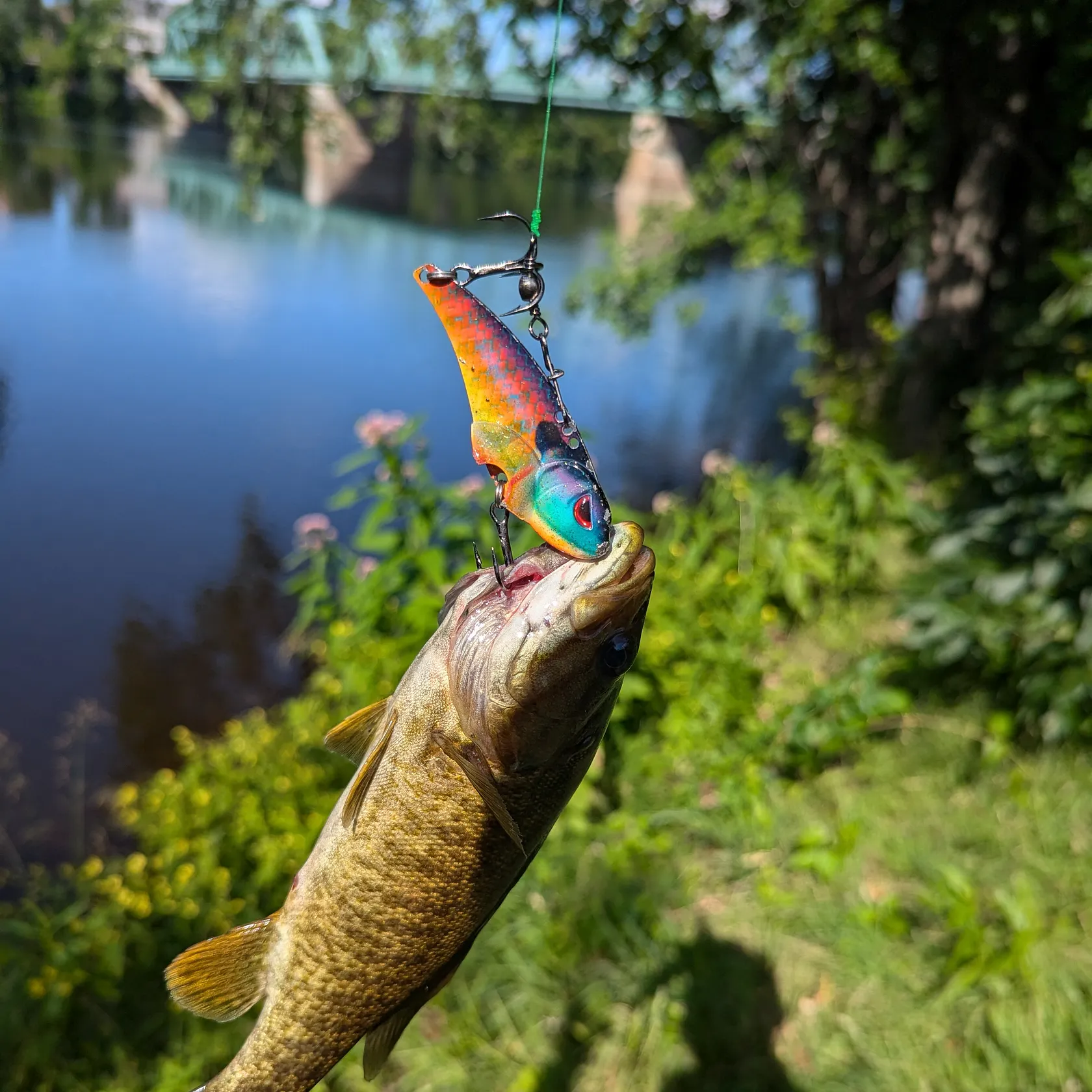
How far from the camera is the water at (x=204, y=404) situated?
6824 mm

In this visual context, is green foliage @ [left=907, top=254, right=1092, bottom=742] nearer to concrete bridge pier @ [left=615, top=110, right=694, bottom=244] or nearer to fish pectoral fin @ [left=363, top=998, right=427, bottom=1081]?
fish pectoral fin @ [left=363, top=998, right=427, bottom=1081]

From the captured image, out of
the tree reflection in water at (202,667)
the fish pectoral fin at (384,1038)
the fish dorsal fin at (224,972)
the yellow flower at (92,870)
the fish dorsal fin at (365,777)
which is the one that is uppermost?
the fish dorsal fin at (365,777)

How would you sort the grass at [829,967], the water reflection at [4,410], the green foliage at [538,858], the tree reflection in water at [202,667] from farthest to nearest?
1. the water reflection at [4,410]
2. the tree reflection in water at [202,667]
3. the green foliage at [538,858]
4. the grass at [829,967]

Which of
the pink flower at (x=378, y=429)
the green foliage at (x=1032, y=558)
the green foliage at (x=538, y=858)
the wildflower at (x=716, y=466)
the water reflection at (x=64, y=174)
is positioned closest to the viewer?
the green foliage at (x=538, y=858)

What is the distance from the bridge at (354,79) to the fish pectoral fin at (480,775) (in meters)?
5.61

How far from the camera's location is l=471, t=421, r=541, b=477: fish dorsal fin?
127 cm

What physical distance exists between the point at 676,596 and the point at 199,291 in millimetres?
12906

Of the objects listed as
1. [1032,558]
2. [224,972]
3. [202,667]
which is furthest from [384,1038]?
[202,667]

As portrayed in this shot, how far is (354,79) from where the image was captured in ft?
24.6

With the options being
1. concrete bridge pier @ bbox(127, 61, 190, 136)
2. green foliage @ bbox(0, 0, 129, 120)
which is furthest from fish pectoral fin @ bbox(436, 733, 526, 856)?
concrete bridge pier @ bbox(127, 61, 190, 136)

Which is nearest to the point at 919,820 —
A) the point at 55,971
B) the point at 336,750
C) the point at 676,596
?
the point at 676,596

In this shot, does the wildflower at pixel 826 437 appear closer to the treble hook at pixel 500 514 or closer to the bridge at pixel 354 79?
the bridge at pixel 354 79

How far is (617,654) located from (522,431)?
359 mm

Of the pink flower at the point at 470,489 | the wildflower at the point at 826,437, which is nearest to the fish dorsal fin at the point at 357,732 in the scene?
the pink flower at the point at 470,489
